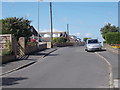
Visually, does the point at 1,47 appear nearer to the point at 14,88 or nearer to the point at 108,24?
the point at 14,88

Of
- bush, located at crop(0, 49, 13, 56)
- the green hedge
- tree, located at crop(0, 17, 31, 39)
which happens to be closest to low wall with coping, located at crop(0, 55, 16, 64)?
bush, located at crop(0, 49, 13, 56)

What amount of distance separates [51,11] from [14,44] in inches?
1157

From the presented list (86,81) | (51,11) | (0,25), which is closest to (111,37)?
(51,11)

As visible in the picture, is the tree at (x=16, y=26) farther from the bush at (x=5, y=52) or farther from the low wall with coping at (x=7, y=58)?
the bush at (x=5, y=52)

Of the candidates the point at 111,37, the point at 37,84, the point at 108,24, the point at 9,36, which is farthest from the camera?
the point at 108,24

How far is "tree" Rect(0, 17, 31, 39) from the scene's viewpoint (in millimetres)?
26938

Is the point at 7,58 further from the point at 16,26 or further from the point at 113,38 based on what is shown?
the point at 113,38

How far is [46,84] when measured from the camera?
10.8 meters

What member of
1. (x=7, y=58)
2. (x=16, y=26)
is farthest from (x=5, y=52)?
(x=16, y=26)

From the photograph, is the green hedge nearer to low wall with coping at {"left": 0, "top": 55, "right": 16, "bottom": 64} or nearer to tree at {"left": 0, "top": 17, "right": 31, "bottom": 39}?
tree at {"left": 0, "top": 17, "right": 31, "bottom": 39}

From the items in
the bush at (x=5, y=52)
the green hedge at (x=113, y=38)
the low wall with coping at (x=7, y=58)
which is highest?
the green hedge at (x=113, y=38)

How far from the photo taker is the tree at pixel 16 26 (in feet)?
88.4

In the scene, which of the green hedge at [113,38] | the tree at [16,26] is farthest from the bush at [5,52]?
the green hedge at [113,38]

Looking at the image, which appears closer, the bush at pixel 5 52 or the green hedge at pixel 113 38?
the bush at pixel 5 52
